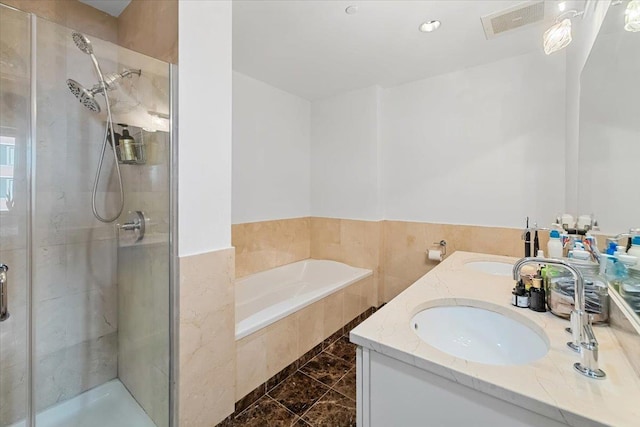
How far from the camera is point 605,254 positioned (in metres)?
0.98

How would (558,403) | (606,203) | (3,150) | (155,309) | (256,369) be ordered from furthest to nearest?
(256,369)
(155,309)
(3,150)
(606,203)
(558,403)

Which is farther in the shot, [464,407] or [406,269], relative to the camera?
[406,269]

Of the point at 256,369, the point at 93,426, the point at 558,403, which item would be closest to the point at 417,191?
the point at 256,369

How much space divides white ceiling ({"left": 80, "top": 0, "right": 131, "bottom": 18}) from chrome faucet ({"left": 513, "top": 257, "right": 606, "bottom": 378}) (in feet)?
8.18

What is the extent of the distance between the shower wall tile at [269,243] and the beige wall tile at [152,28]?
1.52 meters

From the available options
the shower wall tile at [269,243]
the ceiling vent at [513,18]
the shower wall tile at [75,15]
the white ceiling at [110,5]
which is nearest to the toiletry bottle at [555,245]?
the ceiling vent at [513,18]

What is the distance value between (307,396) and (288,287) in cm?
125

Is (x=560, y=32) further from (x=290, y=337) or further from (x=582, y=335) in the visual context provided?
(x=290, y=337)

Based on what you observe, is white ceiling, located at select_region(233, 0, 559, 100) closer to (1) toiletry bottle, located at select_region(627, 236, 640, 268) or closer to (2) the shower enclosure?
(2) the shower enclosure

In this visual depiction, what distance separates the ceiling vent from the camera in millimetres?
1661

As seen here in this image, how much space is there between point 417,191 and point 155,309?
2401 mm

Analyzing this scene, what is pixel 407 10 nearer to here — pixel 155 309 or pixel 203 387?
pixel 155 309

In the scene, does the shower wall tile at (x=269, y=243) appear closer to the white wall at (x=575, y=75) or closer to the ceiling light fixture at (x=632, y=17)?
the white wall at (x=575, y=75)

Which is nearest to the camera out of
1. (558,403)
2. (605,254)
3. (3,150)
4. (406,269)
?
(558,403)
